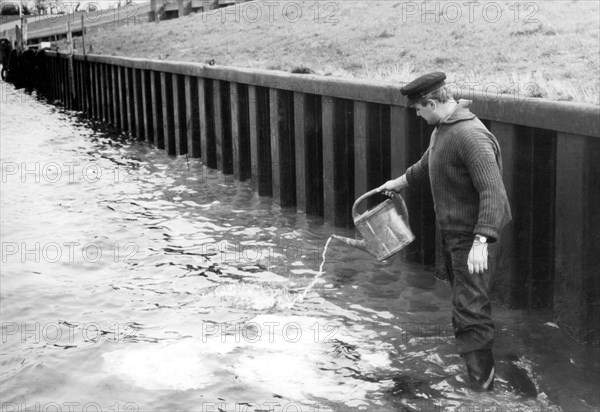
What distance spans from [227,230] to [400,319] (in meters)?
4.37

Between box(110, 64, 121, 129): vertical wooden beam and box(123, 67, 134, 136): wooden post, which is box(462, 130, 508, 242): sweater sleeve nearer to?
box(123, 67, 134, 136): wooden post

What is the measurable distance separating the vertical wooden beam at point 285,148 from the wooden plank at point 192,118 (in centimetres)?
511

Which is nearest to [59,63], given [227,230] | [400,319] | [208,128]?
[208,128]

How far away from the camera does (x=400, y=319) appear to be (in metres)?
8.64

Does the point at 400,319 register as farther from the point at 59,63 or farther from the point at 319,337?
the point at 59,63

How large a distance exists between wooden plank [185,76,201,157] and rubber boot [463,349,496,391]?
41.1 ft

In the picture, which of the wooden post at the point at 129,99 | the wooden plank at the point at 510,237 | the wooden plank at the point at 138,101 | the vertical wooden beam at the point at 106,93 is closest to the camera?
the wooden plank at the point at 510,237

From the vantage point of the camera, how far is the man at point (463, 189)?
20.6 ft

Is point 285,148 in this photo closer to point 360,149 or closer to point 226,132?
point 360,149

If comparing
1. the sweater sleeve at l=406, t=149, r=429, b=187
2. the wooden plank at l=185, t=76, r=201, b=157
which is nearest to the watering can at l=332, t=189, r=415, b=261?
the sweater sleeve at l=406, t=149, r=429, b=187

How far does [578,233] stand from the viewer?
7438mm

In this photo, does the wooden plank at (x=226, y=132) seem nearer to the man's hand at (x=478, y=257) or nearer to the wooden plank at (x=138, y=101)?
the wooden plank at (x=138, y=101)

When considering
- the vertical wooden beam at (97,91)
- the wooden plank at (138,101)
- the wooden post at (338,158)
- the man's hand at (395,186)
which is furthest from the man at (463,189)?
the vertical wooden beam at (97,91)

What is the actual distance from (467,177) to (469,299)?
32.6 inches
